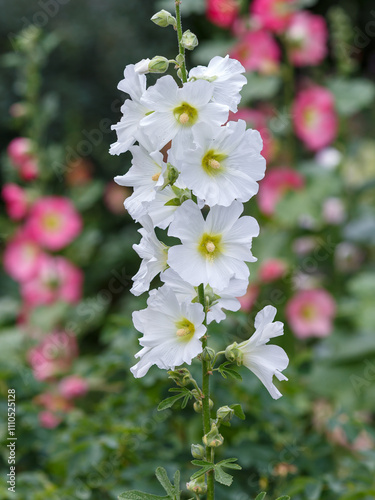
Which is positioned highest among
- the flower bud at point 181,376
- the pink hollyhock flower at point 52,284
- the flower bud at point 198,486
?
the flower bud at point 181,376

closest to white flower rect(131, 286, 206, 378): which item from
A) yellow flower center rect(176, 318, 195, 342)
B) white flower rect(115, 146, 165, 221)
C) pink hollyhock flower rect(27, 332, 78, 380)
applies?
yellow flower center rect(176, 318, 195, 342)

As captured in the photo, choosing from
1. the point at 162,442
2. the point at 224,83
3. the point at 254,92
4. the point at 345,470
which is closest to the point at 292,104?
the point at 254,92

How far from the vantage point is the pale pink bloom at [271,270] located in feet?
8.35

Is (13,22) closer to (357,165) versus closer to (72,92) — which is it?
(72,92)

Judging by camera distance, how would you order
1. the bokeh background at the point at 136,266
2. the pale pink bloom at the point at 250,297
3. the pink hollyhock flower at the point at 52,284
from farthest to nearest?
the pink hollyhock flower at the point at 52,284, the pale pink bloom at the point at 250,297, the bokeh background at the point at 136,266

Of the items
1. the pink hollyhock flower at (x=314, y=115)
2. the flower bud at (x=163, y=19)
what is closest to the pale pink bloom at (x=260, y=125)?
the pink hollyhock flower at (x=314, y=115)

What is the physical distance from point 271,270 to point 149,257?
5.44 ft

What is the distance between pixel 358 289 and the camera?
8.45 ft

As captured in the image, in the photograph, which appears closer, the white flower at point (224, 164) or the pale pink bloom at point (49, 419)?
the white flower at point (224, 164)

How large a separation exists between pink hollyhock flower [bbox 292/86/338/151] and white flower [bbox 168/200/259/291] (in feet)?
6.06

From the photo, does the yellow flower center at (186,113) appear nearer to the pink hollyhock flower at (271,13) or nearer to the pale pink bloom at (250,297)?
the pale pink bloom at (250,297)

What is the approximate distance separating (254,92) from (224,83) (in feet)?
5.66

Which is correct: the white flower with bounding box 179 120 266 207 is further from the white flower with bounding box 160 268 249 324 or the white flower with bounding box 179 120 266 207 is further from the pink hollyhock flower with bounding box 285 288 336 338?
the pink hollyhock flower with bounding box 285 288 336 338

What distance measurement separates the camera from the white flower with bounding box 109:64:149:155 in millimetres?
898
